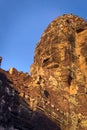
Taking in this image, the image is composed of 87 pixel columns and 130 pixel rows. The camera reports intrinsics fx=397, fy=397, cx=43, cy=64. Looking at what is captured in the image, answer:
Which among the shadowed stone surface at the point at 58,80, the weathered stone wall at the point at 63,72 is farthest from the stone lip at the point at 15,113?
the weathered stone wall at the point at 63,72

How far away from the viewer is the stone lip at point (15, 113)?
Answer: 41.6 m

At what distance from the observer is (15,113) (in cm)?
4338

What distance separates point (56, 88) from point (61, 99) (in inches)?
68.1

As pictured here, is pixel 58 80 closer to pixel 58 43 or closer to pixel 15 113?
pixel 58 43

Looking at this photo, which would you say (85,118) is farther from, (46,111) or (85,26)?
(85,26)

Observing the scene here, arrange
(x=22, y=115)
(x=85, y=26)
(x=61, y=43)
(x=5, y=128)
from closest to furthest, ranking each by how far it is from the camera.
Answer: (x=5, y=128) < (x=22, y=115) < (x=61, y=43) < (x=85, y=26)

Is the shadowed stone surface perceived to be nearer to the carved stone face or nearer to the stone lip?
the carved stone face

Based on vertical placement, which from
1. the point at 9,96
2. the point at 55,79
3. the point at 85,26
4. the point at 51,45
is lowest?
the point at 9,96

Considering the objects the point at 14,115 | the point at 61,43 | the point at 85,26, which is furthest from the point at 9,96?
the point at 85,26

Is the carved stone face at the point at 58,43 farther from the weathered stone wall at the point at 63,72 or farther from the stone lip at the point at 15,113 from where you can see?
the stone lip at the point at 15,113

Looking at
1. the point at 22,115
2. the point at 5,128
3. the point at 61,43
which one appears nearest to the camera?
the point at 5,128

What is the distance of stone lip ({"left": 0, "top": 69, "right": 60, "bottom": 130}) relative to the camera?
1639 inches

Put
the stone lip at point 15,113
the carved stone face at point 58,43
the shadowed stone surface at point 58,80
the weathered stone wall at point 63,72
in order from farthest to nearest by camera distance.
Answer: the carved stone face at point 58,43
the weathered stone wall at point 63,72
the shadowed stone surface at point 58,80
the stone lip at point 15,113

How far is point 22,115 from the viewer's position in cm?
4422
